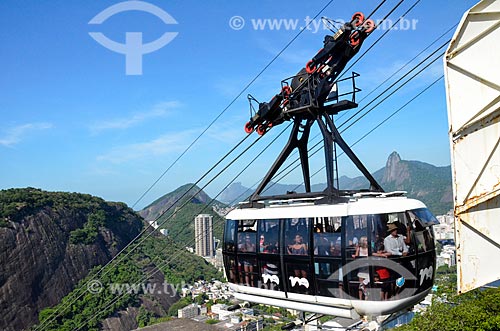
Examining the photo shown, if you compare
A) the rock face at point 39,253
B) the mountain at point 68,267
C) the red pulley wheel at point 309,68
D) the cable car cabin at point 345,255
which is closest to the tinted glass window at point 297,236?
the cable car cabin at point 345,255

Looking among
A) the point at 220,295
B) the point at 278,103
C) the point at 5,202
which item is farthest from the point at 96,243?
the point at 278,103

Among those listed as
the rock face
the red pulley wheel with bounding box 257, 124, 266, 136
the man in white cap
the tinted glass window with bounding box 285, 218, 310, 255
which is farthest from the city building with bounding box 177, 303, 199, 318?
the man in white cap

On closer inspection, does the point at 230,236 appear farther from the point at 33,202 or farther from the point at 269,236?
the point at 33,202

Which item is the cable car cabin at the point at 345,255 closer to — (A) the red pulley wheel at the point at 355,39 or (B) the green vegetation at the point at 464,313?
(A) the red pulley wheel at the point at 355,39

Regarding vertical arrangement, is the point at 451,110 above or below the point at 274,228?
above

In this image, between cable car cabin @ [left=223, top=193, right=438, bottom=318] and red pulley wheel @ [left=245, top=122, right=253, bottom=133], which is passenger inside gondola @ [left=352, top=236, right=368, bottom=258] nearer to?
cable car cabin @ [left=223, top=193, right=438, bottom=318]

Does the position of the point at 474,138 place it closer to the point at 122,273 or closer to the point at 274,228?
the point at 274,228
